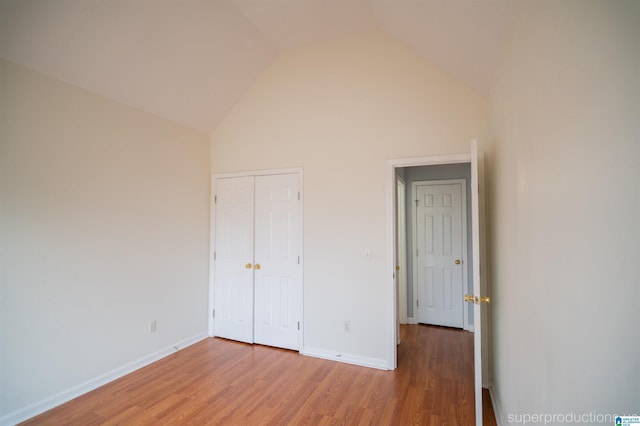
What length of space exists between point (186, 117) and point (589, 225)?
3.84 meters

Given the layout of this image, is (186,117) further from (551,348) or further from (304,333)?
(551,348)

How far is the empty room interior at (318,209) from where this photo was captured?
0.87m

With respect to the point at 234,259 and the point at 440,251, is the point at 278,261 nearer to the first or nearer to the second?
the point at 234,259

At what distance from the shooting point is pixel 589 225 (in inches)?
31.5

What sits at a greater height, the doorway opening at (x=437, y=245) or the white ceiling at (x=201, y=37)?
the white ceiling at (x=201, y=37)

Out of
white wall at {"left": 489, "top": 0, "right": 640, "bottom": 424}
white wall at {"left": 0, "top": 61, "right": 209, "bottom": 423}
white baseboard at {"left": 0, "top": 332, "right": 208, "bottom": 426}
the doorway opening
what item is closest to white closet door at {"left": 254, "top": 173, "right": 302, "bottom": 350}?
white wall at {"left": 0, "top": 61, "right": 209, "bottom": 423}

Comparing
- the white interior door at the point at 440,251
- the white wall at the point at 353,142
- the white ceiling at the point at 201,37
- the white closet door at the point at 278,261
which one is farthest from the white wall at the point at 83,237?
the white interior door at the point at 440,251

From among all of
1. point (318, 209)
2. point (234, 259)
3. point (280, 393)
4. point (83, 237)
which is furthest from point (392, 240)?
point (83, 237)

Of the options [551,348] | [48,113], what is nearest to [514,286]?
[551,348]

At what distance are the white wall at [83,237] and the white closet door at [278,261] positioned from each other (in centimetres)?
91

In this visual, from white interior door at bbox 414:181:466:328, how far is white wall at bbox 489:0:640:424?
8.95ft

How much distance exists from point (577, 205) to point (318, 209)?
2595 mm

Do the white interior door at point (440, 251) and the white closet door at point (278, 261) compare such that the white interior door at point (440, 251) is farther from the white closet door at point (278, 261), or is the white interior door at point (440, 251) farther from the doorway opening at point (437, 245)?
the white closet door at point (278, 261)

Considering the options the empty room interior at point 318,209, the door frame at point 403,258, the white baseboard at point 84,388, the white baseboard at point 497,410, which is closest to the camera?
the empty room interior at point 318,209
